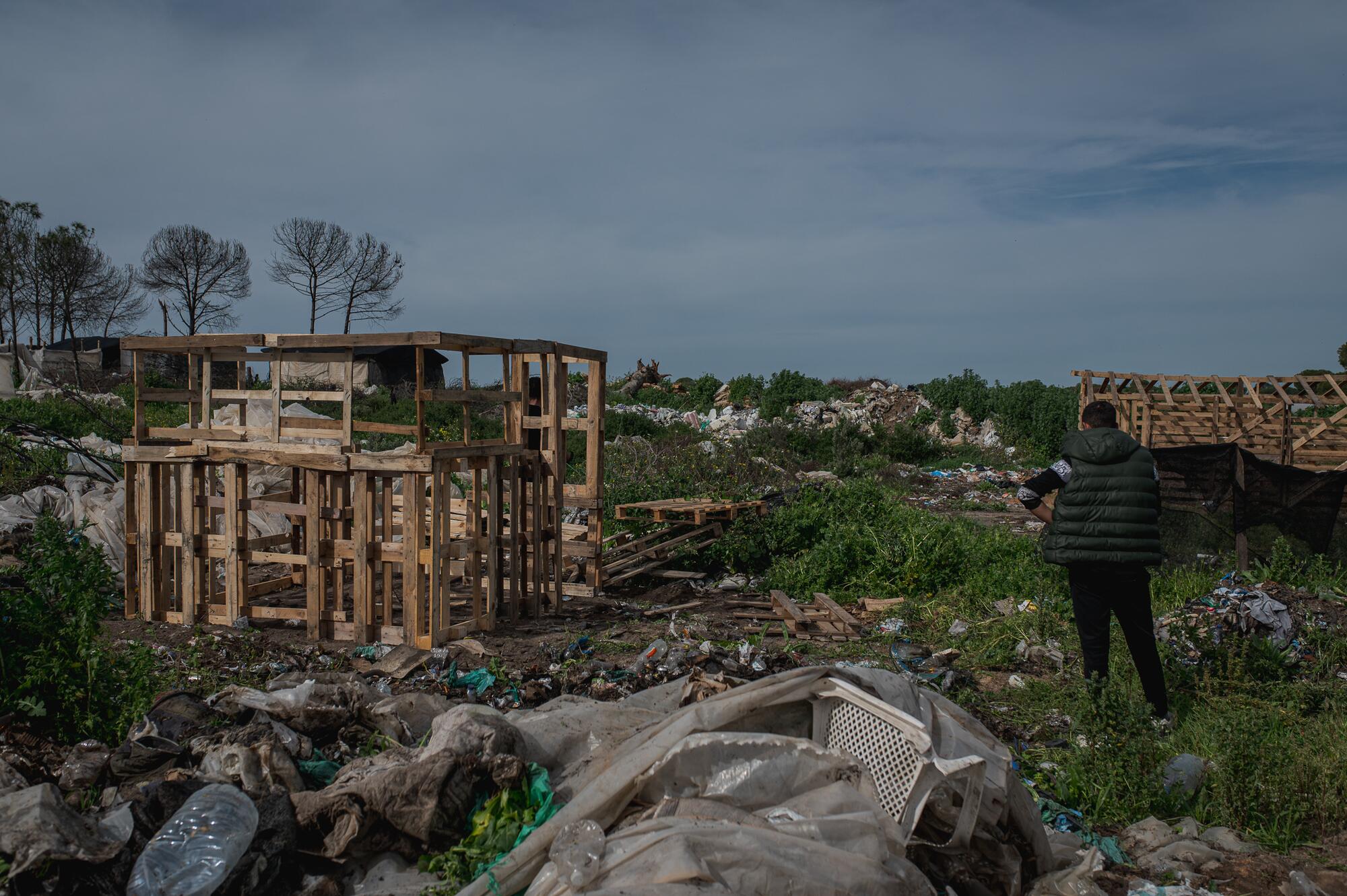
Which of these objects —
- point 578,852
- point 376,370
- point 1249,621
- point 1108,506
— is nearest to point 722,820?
point 578,852

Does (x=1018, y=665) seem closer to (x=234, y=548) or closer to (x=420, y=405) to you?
(x=420, y=405)

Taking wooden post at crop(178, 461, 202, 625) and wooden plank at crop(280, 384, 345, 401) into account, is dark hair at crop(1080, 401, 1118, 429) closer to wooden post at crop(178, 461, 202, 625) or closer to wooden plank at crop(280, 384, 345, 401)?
wooden plank at crop(280, 384, 345, 401)

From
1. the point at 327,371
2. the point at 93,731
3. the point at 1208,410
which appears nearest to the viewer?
the point at 93,731

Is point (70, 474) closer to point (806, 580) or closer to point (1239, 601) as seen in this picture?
point (806, 580)

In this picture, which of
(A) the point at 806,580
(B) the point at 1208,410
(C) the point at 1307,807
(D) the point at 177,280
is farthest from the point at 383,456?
(D) the point at 177,280

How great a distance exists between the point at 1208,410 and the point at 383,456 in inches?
559

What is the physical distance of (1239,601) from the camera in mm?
7340

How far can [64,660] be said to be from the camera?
17.3 feet

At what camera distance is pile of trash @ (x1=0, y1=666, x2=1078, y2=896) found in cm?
309

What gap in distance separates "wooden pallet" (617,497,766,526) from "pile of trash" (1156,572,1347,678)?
5274mm

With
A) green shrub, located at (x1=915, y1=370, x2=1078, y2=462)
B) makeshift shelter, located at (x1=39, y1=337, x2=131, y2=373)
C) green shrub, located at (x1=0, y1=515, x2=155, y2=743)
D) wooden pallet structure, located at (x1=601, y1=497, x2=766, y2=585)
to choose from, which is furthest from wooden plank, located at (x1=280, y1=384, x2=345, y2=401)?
makeshift shelter, located at (x1=39, y1=337, x2=131, y2=373)

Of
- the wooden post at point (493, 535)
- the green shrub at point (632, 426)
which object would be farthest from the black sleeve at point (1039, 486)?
the green shrub at point (632, 426)

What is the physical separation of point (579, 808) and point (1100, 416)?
13.6 ft

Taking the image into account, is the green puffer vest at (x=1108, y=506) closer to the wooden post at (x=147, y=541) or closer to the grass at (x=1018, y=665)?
the grass at (x=1018, y=665)
